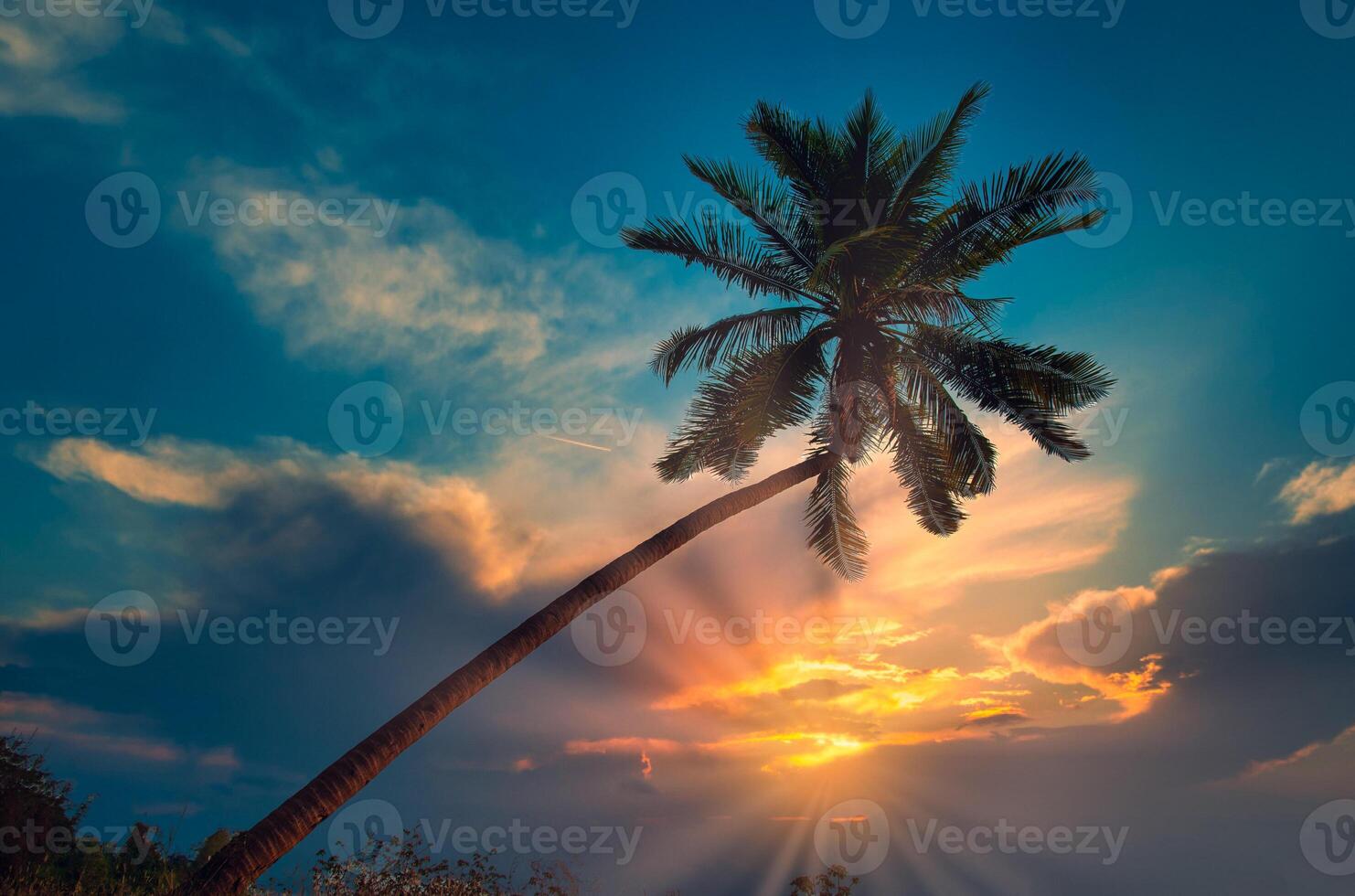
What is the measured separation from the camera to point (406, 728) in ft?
29.8

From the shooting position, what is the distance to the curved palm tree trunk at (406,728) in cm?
761

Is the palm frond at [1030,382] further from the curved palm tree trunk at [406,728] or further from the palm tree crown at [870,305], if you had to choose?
the curved palm tree trunk at [406,728]

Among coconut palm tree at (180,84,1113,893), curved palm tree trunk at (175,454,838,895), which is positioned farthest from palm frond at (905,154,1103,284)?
curved palm tree trunk at (175,454,838,895)

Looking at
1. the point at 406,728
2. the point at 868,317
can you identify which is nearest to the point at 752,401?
A: the point at 868,317

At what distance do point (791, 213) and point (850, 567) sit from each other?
9.24 metres

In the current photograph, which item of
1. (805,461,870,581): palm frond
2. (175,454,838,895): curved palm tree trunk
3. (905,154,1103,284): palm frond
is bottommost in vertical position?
(175,454,838,895): curved palm tree trunk

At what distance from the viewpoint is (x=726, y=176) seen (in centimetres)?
1506

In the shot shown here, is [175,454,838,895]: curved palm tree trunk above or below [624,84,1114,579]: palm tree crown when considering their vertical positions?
below

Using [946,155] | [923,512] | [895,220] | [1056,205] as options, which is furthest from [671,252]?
[923,512]

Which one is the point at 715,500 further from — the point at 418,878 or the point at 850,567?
the point at 418,878

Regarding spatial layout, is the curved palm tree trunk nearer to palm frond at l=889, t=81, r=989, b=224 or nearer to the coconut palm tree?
the coconut palm tree

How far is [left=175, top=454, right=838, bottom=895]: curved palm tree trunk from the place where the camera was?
25.0 feet

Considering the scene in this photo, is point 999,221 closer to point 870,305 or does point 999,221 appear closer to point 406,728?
point 870,305

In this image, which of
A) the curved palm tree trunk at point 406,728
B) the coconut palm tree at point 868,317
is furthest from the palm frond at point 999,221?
the curved palm tree trunk at point 406,728
